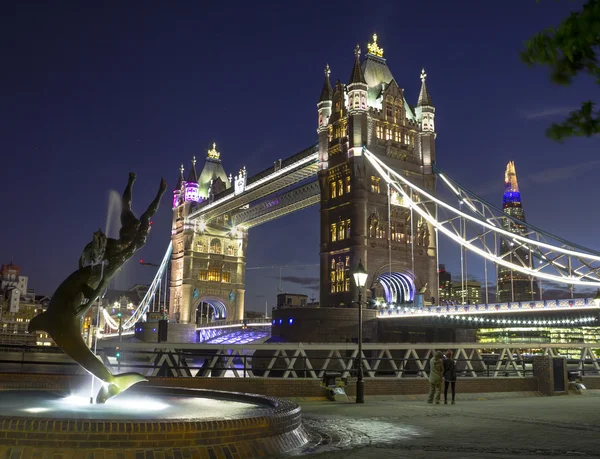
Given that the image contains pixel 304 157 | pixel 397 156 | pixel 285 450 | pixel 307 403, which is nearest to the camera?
pixel 285 450

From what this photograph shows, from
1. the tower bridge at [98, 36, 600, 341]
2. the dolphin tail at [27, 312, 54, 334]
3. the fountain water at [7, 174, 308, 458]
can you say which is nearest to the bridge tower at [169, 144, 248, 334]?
the tower bridge at [98, 36, 600, 341]

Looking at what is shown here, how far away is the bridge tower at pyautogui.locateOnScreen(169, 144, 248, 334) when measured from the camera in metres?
105

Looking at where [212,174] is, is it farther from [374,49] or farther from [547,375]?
[547,375]

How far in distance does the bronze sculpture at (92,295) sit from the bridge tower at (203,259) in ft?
304

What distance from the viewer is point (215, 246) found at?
11012 centimetres

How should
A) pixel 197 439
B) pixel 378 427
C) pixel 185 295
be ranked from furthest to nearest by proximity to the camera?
pixel 185 295 → pixel 378 427 → pixel 197 439

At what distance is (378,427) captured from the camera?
12.3m

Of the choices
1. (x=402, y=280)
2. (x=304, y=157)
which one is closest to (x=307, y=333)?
(x=402, y=280)

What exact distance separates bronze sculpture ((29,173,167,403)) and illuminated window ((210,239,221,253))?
98.0m

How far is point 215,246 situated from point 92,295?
99692mm

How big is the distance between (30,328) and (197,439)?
165 inches

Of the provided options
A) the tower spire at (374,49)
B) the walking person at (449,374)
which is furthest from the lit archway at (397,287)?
the walking person at (449,374)

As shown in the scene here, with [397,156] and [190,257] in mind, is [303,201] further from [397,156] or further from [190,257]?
[190,257]

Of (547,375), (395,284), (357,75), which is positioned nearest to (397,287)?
(395,284)
